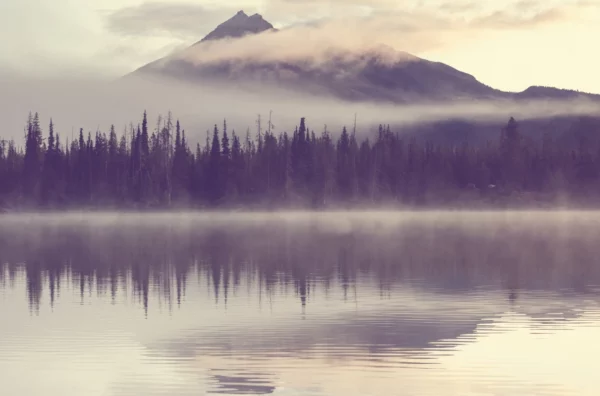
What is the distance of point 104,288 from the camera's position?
1738 inches

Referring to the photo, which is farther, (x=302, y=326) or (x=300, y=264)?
(x=300, y=264)

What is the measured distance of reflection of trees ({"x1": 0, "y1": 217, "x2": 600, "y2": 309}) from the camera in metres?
45.0

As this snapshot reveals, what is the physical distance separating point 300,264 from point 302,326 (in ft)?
80.3

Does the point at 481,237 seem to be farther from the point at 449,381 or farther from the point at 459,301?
the point at 449,381

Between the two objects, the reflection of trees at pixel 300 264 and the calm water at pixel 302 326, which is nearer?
the calm water at pixel 302 326

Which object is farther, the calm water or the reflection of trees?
the reflection of trees

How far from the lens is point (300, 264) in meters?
56.9

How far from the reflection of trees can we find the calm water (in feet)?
0.63

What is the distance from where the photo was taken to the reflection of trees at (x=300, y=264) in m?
45.0

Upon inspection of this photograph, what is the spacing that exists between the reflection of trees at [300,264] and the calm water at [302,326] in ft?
0.63

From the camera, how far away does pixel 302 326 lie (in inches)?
1276

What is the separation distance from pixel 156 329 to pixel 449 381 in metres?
10.8

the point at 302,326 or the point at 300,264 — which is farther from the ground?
the point at 300,264

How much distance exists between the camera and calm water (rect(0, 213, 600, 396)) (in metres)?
24.3
